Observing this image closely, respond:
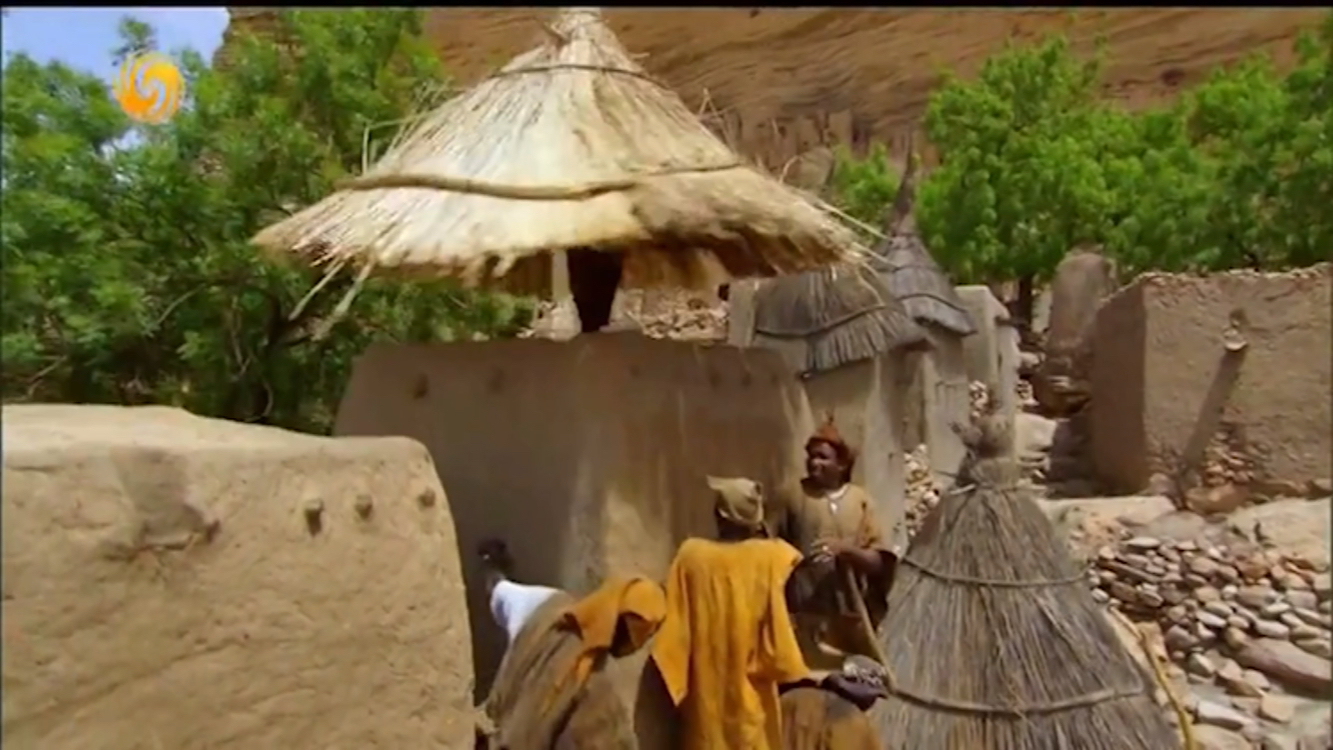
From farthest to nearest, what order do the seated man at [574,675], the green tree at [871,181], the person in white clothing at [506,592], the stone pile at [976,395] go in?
the green tree at [871,181], the stone pile at [976,395], the person in white clothing at [506,592], the seated man at [574,675]

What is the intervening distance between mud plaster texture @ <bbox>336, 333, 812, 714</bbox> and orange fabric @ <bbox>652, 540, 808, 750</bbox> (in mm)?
174

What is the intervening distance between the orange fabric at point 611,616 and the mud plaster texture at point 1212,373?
1.15 m

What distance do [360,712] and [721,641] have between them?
0.74 meters

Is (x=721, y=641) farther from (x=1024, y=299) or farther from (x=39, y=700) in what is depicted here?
Result: (x=1024, y=299)

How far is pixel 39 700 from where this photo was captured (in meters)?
1.51

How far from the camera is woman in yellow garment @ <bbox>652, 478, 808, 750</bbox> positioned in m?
2.38

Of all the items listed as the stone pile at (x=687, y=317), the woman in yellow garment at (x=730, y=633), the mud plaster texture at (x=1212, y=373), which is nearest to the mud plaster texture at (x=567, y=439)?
the woman in yellow garment at (x=730, y=633)

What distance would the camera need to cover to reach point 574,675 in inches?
89.1

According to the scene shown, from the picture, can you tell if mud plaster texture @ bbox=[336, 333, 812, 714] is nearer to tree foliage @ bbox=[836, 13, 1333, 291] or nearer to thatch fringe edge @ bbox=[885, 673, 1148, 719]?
thatch fringe edge @ bbox=[885, 673, 1148, 719]

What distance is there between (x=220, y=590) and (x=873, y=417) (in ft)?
21.2

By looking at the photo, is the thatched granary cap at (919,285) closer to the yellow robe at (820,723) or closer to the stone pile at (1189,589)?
the stone pile at (1189,589)

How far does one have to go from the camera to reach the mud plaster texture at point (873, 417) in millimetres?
7297

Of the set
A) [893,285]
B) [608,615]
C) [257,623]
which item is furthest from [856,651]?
[893,285]

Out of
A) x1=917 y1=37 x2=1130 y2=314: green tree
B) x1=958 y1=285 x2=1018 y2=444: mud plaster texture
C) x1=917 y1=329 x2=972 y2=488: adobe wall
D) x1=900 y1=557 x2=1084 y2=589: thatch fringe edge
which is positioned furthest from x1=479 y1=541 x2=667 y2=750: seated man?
x1=917 y1=37 x2=1130 y2=314: green tree
